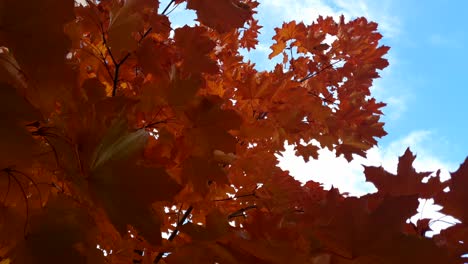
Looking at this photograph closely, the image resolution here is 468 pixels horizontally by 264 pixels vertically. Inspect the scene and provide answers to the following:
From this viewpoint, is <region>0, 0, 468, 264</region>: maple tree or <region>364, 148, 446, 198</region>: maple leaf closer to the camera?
<region>0, 0, 468, 264</region>: maple tree

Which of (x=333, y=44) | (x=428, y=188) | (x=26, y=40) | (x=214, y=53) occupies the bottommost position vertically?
(x=428, y=188)

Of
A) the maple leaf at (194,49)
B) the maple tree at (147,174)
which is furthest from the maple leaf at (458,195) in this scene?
the maple leaf at (194,49)

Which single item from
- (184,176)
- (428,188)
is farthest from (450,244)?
(184,176)

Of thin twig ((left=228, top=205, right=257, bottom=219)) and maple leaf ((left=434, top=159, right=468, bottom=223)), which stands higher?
thin twig ((left=228, top=205, right=257, bottom=219))

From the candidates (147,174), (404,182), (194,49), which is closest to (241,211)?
(194,49)

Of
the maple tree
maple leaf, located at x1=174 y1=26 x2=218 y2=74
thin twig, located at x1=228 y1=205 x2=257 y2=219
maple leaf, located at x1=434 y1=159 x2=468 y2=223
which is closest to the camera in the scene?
the maple tree

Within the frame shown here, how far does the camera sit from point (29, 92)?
815 millimetres

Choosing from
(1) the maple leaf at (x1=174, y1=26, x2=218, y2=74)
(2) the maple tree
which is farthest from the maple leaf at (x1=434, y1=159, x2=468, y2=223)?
(1) the maple leaf at (x1=174, y1=26, x2=218, y2=74)

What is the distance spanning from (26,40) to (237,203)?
4.12 ft

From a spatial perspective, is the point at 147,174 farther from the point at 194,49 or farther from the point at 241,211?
the point at 241,211

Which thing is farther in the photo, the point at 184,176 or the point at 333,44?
the point at 333,44

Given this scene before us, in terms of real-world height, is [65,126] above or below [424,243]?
above

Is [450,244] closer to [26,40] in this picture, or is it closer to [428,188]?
[428,188]

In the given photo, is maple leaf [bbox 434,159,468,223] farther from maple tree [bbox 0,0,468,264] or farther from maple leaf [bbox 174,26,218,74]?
maple leaf [bbox 174,26,218,74]
